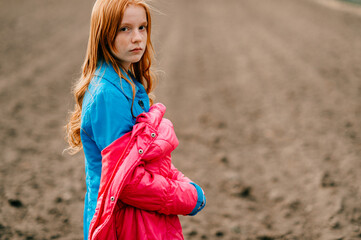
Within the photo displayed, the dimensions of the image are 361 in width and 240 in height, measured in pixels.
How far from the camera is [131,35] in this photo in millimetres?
1651

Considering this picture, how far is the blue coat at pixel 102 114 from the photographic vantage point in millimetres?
1531

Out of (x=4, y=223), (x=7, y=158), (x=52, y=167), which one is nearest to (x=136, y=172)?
(x=4, y=223)

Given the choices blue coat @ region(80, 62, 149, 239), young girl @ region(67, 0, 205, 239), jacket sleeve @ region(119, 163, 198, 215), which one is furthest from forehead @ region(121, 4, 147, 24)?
jacket sleeve @ region(119, 163, 198, 215)

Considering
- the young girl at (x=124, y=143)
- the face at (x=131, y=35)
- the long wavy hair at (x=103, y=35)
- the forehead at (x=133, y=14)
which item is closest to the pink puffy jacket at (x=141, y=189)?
the young girl at (x=124, y=143)

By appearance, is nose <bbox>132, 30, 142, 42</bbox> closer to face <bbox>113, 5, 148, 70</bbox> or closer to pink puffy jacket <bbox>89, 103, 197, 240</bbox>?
face <bbox>113, 5, 148, 70</bbox>

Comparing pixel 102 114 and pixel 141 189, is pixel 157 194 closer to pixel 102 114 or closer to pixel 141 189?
pixel 141 189

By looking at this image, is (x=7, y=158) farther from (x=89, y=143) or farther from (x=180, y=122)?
(x=89, y=143)

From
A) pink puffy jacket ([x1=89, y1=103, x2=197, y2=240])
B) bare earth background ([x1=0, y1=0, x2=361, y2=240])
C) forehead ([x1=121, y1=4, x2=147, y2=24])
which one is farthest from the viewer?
bare earth background ([x1=0, y1=0, x2=361, y2=240])

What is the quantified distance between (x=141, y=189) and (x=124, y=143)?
21 centimetres

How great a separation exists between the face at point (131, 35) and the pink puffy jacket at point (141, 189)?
303mm

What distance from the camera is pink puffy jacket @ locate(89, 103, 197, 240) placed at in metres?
1.50

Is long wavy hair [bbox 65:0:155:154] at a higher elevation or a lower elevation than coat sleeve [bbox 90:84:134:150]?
higher

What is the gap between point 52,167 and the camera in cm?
468

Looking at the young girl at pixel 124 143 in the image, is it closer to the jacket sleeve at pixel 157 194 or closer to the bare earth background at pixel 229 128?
the jacket sleeve at pixel 157 194
